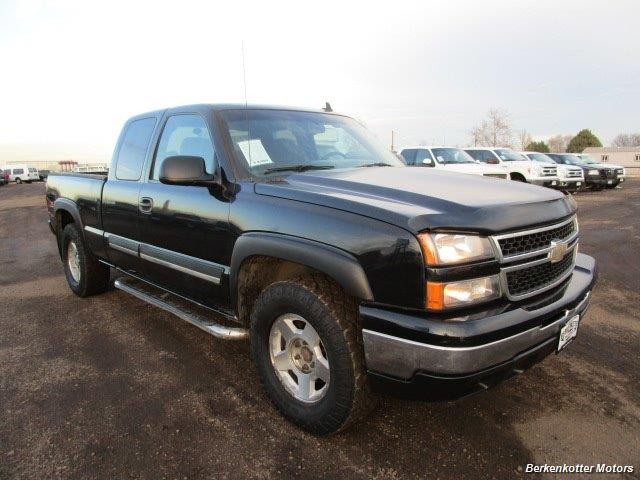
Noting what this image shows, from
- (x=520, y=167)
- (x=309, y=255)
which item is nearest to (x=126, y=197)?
(x=309, y=255)

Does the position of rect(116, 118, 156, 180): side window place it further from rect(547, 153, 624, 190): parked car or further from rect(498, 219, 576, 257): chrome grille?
rect(547, 153, 624, 190): parked car

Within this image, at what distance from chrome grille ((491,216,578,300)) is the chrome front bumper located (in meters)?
0.12

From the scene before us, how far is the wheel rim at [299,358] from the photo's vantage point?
246 cm

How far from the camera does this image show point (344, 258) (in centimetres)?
218

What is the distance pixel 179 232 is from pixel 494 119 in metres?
60.5

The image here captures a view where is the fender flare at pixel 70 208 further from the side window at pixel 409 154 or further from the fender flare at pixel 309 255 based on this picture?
the side window at pixel 409 154

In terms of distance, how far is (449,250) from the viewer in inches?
79.4

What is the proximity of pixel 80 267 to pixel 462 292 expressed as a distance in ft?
14.5

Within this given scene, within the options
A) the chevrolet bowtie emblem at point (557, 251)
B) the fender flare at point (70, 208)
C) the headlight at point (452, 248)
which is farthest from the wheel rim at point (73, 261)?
the chevrolet bowtie emblem at point (557, 251)

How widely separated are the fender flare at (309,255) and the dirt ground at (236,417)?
0.89m

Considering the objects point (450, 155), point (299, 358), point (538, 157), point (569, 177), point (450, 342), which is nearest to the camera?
point (450, 342)

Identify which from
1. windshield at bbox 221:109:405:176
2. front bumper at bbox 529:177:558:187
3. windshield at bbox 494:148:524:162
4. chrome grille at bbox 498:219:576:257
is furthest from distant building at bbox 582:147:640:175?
chrome grille at bbox 498:219:576:257

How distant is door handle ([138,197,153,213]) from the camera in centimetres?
356

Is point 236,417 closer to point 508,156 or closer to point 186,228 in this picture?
point 186,228
